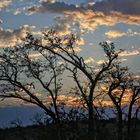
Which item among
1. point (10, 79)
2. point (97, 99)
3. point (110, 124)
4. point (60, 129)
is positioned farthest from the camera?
point (110, 124)

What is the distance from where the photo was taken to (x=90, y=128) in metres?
39.2

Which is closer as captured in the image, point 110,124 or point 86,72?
point 86,72

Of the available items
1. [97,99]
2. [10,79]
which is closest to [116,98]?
[97,99]

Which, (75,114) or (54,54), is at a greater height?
(54,54)

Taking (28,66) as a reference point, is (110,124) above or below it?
below

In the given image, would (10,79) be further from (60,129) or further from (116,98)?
(116,98)

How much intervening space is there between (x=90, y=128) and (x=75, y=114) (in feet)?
12.4

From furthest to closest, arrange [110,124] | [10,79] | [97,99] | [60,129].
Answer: [110,124] < [97,99] < [60,129] < [10,79]

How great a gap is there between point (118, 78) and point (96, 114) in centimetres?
Result: 486

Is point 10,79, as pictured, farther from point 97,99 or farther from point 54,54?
point 97,99

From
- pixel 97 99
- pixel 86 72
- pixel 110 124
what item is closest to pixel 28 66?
pixel 86 72

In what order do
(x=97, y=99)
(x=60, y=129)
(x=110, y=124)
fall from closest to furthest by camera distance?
(x=60, y=129), (x=97, y=99), (x=110, y=124)

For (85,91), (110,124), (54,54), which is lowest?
(110,124)

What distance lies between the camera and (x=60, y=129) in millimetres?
41062
